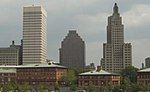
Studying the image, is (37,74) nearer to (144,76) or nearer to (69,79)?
(69,79)

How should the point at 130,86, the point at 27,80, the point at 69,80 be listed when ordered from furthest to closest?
the point at 27,80 → the point at 69,80 → the point at 130,86

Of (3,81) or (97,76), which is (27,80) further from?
(97,76)

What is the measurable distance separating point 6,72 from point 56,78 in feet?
70.6

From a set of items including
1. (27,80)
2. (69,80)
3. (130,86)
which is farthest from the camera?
(27,80)

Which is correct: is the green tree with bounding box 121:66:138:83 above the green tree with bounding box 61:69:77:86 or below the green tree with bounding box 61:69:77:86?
above

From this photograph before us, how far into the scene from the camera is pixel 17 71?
192000 mm

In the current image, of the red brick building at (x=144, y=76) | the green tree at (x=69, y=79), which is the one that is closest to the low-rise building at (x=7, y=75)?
the green tree at (x=69, y=79)

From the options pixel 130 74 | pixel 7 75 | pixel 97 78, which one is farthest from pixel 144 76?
pixel 7 75

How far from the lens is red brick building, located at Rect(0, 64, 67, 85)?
610ft

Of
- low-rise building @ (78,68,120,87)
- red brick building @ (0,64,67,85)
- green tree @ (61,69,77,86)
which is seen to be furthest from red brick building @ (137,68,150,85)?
red brick building @ (0,64,67,85)

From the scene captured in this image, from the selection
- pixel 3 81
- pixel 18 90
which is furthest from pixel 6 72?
pixel 18 90

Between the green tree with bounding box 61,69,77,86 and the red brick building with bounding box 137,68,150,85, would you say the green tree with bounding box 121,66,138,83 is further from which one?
the green tree with bounding box 61,69,77,86

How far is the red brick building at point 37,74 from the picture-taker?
186 metres

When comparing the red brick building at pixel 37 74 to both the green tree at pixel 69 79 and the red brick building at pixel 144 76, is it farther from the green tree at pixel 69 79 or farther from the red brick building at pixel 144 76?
the red brick building at pixel 144 76
